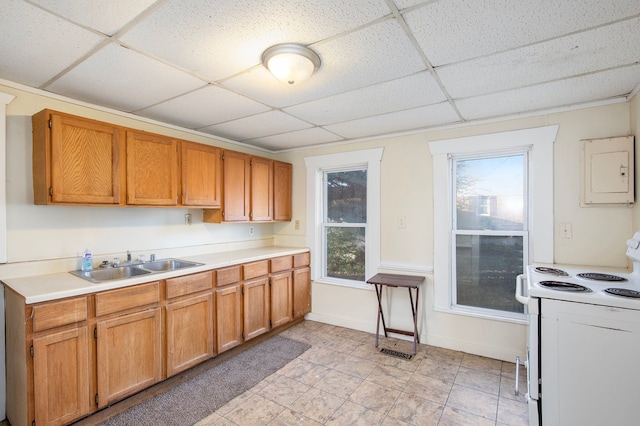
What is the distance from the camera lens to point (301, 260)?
386 centimetres

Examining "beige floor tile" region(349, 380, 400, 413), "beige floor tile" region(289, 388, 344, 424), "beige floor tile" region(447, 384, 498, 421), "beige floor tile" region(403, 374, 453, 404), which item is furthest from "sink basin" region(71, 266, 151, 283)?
"beige floor tile" region(447, 384, 498, 421)

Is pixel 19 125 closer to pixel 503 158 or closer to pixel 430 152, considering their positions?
pixel 430 152

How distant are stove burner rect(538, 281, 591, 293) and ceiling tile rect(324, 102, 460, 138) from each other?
151 cm

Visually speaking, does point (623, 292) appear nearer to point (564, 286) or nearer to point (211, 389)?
point (564, 286)

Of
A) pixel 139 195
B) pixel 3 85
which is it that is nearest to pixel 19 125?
pixel 3 85

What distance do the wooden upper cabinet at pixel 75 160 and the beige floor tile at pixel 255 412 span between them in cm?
182

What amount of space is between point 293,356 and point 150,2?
287 centimetres

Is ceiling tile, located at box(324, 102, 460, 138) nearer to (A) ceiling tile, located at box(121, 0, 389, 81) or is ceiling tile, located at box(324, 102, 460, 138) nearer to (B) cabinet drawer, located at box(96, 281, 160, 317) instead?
(A) ceiling tile, located at box(121, 0, 389, 81)

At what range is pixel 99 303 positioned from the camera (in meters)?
2.03

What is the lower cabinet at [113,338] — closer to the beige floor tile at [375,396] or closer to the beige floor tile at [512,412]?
the beige floor tile at [375,396]

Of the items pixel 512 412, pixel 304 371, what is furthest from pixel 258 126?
pixel 512 412

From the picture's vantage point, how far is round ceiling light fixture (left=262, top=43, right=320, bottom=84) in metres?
1.66

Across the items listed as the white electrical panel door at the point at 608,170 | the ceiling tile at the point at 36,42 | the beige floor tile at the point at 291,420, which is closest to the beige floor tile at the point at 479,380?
the beige floor tile at the point at 291,420

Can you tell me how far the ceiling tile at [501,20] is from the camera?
4.36ft
